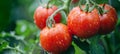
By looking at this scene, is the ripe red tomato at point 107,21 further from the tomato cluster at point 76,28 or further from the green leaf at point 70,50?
the green leaf at point 70,50

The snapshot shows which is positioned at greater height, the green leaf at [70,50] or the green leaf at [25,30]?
the green leaf at [70,50]

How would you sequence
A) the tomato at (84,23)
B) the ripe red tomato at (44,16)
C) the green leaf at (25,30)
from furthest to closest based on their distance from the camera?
the green leaf at (25,30) < the ripe red tomato at (44,16) < the tomato at (84,23)

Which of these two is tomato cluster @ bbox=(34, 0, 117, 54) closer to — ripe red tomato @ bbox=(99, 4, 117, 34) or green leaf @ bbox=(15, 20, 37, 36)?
ripe red tomato @ bbox=(99, 4, 117, 34)

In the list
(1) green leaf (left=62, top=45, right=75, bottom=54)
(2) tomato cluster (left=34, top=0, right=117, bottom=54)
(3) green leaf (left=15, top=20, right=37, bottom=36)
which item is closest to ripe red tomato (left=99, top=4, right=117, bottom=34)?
(2) tomato cluster (left=34, top=0, right=117, bottom=54)

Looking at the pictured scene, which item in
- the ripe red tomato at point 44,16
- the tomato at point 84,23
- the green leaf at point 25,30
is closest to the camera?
the tomato at point 84,23

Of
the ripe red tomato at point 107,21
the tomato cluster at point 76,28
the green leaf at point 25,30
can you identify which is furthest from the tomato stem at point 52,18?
the green leaf at point 25,30

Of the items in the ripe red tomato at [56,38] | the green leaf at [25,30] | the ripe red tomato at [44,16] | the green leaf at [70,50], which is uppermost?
the ripe red tomato at [44,16]

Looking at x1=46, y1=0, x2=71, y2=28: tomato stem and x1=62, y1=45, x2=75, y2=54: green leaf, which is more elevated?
x1=46, y1=0, x2=71, y2=28: tomato stem

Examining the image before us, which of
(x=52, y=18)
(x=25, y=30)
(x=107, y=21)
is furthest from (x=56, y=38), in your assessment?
(x=25, y=30)

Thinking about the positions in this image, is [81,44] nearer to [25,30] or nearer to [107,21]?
[107,21]
